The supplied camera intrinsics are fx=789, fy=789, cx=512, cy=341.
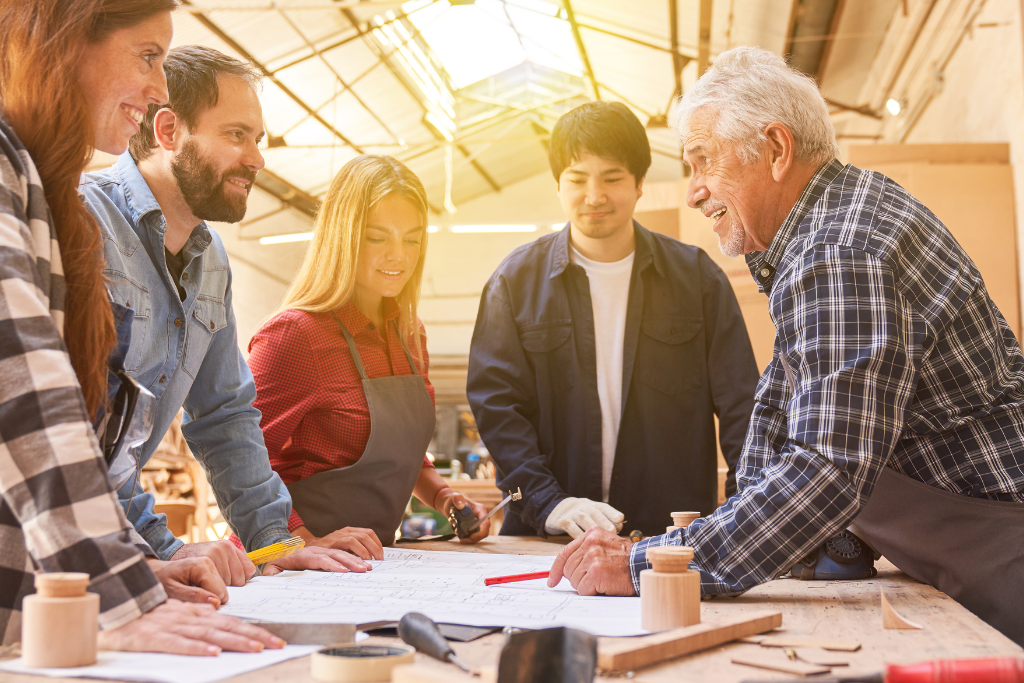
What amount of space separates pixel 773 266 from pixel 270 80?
8.88 metres

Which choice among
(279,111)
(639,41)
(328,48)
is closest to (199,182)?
(328,48)

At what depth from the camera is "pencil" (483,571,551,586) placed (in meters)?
1.34

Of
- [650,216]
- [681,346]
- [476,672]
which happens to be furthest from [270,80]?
[476,672]

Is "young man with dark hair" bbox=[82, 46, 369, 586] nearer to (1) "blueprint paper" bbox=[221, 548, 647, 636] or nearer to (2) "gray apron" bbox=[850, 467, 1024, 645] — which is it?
(1) "blueprint paper" bbox=[221, 548, 647, 636]

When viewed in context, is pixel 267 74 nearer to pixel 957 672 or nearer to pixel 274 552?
pixel 274 552

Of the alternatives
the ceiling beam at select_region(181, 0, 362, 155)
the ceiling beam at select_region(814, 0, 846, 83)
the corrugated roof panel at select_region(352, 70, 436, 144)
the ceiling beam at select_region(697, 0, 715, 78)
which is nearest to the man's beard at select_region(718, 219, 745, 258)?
the ceiling beam at select_region(181, 0, 362, 155)

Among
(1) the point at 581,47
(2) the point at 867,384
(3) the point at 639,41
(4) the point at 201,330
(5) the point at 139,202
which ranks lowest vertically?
A: (2) the point at 867,384

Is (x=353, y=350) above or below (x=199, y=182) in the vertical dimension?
below

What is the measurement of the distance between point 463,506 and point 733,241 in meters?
0.99

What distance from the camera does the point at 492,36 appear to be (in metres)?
10.7

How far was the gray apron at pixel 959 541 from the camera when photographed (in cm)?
122

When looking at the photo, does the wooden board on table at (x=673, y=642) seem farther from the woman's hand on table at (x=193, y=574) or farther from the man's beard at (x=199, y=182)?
the man's beard at (x=199, y=182)

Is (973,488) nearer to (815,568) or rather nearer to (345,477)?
(815,568)

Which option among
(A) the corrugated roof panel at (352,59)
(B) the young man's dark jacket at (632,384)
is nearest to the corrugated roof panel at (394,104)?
(A) the corrugated roof panel at (352,59)
